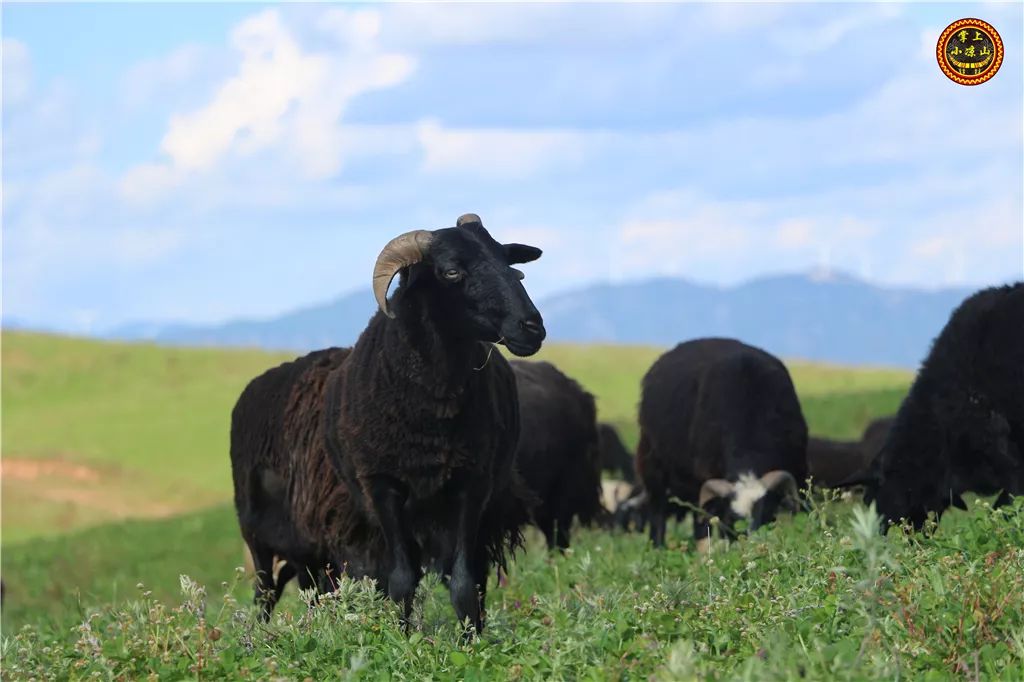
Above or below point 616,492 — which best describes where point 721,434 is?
above

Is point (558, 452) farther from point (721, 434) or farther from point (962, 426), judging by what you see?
point (962, 426)

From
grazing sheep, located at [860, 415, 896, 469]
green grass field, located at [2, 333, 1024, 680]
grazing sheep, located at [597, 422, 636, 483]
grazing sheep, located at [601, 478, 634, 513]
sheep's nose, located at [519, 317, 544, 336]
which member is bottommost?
grazing sheep, located at [601, 478, 634, 513]

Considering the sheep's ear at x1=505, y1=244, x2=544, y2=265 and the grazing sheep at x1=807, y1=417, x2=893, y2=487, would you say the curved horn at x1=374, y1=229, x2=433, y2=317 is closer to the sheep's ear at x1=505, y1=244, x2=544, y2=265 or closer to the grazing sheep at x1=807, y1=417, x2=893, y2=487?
the sheep's ear at x1=505, y1=244, x2=544, y2=265

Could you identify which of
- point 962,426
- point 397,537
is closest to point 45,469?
point 962,426

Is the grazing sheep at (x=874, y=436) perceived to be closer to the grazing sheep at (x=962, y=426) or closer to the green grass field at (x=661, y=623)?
the green grass field at (x=661, y=623)

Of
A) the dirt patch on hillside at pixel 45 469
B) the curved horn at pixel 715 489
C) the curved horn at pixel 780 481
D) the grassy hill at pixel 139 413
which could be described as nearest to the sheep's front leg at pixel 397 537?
the curved horn at pixel 715 489

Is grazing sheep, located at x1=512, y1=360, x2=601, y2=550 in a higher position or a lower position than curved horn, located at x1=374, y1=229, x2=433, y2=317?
lower

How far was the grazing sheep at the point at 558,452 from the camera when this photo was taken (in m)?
16.1

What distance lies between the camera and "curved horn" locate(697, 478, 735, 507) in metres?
14.1

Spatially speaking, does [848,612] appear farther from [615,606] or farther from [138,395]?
[138,395]

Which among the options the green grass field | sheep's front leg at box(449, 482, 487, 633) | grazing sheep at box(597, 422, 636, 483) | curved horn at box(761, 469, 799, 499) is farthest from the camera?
grazing sheep at box(597, 422, 636, 483)

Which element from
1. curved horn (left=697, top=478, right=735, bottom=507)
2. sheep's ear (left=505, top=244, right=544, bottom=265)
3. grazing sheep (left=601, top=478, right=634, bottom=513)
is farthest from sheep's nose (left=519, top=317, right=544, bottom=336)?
grazing sheep (left=601, top=478, right=634, bottom=513)

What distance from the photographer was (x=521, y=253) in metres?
9.64

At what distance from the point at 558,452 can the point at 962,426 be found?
616 cm
